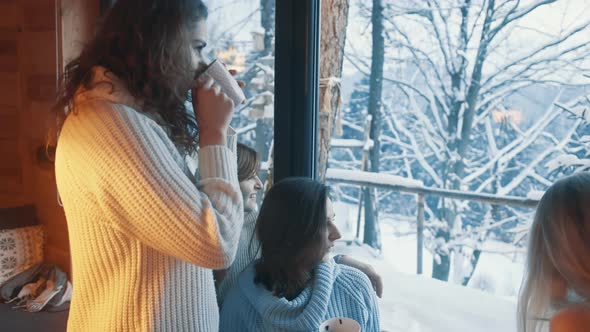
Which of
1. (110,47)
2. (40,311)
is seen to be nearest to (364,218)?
(110,47)

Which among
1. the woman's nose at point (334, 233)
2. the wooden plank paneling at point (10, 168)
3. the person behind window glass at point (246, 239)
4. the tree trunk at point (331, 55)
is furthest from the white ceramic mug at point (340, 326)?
the wooden plank paneling at point (10, 168)

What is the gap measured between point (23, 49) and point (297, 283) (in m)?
1.65

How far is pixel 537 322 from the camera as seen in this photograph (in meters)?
1.02

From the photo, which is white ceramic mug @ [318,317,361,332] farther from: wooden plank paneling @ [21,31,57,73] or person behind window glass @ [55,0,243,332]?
wooden plank paneling @ [21,31,57,73]

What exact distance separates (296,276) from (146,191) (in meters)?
0.50

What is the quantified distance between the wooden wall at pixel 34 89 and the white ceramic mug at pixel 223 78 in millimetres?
1206

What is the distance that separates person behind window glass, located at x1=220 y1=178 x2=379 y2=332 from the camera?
3.88 ft

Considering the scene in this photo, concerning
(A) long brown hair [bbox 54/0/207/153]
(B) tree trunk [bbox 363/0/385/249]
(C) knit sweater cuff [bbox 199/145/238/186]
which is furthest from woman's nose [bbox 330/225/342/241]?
(B) tree trunk [bbox 363/0/385/249]

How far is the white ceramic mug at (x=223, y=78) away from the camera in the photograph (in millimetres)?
1030

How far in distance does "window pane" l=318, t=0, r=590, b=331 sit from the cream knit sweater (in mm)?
865

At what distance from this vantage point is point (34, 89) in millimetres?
2141

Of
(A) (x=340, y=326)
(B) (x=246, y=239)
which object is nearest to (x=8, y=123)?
(B) (x=246, y=239)

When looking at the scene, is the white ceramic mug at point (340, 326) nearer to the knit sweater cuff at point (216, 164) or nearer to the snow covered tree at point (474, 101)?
the knit sweater cuff at point (216, 164)

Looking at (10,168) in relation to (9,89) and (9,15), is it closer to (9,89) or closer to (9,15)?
(9,89)
